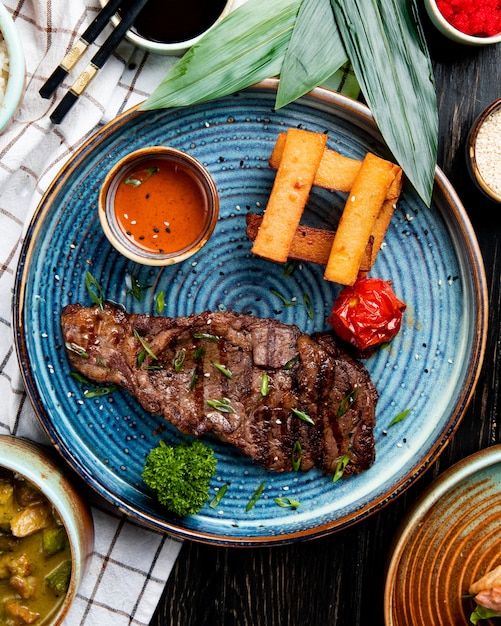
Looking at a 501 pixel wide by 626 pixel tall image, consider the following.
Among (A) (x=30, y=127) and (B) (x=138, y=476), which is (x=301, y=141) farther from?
(B) (x=138, y=476)

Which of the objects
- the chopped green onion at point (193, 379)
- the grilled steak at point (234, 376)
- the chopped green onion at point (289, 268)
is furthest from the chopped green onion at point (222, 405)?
the chopped green onion at point (289, 268)

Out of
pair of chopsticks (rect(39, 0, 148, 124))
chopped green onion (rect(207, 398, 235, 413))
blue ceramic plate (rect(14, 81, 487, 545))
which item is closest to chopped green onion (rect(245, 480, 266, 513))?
blue ceramic plate (rect(14, 81, 487, 545))

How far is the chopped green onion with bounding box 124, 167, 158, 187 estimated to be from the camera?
3.66 m

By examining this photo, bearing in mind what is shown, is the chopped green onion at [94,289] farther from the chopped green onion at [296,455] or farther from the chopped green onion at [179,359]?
the chopped green onion at [296,455]

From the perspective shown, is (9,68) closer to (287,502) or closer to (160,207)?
(160,207)

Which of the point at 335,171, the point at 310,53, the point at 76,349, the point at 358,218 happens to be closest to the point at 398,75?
the point at 310,53

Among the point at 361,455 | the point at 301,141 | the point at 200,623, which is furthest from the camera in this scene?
the point at 200,623

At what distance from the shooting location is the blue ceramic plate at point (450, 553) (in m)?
3.98

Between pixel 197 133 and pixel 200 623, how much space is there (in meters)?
3.21

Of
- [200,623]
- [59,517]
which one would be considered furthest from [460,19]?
[200,623]

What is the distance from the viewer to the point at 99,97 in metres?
3.93

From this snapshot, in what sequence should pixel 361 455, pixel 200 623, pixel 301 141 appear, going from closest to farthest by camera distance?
pixel 301 141
pixel 361 455
pixel 200 623

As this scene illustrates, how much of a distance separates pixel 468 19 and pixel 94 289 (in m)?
2.82

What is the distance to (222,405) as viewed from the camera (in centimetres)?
363
